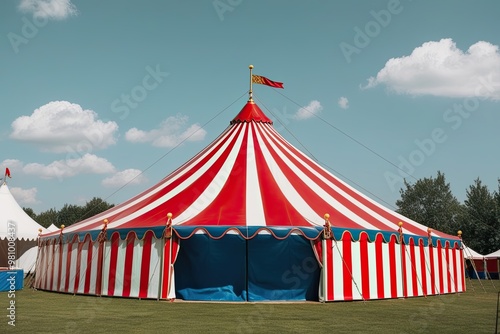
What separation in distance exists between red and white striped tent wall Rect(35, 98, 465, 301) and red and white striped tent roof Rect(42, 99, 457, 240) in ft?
0.10

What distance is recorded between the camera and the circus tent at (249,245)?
8516mm

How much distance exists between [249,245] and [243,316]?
2214 millimetres

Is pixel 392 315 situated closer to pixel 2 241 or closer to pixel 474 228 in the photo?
pixel 2 241

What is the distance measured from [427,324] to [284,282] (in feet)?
9.98

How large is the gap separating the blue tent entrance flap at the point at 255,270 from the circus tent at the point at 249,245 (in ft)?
0.06

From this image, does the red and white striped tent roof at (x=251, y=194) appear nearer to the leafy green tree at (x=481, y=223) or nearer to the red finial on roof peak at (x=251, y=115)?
the red finial on roof peak at (x=251, y=115)

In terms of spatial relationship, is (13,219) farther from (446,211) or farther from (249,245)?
(446,211)

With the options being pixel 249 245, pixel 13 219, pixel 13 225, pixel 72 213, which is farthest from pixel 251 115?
pixel 72 213

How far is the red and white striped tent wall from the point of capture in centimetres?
852

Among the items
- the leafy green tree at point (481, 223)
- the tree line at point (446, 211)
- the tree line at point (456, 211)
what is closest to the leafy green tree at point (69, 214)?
the tree line at point (446, 211)

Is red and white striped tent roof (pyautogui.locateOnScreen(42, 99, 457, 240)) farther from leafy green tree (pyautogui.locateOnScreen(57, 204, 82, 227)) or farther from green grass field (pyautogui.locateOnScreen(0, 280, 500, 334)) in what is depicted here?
leafy green tree (pyautogui.locateOnScreen(57, 204, 82, 227))

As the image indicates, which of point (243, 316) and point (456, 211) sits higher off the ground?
point (456, 211)

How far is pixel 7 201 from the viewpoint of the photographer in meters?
17.7

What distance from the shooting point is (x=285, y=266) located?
8.70m
